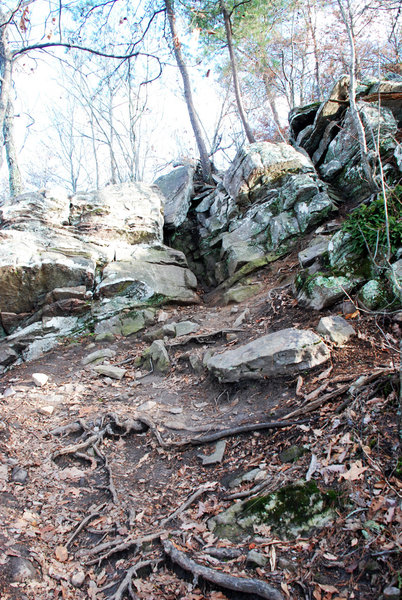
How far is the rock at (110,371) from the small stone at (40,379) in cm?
93

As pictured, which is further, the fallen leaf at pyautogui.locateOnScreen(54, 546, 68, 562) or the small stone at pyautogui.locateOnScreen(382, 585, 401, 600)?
the fallen leaf at pyautogui.locateOnScreen(54, 546, 68, 562)

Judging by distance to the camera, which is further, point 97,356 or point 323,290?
point 97,356

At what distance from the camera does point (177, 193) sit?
13.7 meters

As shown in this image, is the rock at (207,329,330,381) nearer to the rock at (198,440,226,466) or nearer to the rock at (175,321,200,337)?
the rock at (198,440,226,466)

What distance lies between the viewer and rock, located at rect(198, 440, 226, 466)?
154 inches

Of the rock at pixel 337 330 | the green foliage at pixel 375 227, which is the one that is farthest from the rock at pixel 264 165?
the rock at pixel 337 330

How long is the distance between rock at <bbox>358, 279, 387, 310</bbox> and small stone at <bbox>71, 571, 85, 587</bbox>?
4.57m

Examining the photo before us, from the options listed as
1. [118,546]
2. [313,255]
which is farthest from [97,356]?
[313,255]

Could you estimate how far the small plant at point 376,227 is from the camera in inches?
218

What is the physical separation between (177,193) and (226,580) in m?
12.9

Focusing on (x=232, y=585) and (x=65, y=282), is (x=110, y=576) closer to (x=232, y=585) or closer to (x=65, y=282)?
(x=232, y=585)

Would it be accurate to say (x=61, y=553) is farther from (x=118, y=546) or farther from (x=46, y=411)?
(x=46, y=411)

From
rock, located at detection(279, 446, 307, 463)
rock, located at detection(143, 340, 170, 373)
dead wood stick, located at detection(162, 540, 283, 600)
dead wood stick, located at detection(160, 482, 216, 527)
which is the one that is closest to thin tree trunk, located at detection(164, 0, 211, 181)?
rock, located at detection(143, 340, 170, 373)

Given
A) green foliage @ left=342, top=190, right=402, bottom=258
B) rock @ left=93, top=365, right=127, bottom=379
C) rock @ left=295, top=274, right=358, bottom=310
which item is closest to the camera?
green foliage @ left=342, top=190, right=402, bottom=258
